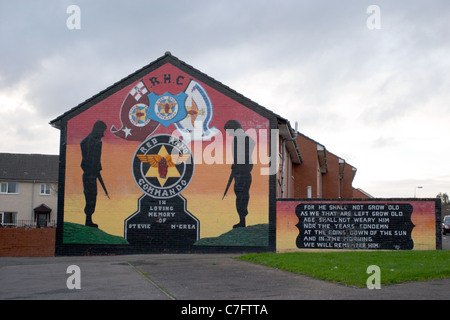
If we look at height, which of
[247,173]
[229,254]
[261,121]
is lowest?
[229,254]

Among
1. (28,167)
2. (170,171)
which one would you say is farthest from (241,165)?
(28,167)

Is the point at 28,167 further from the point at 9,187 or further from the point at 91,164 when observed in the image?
the point at 91,164

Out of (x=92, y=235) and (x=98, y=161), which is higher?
(x=98, y=161)

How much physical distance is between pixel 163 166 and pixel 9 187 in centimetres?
3527

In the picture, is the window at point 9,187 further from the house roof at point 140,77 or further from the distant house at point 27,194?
the house roof at point 140,77

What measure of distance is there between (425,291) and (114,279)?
7387mm

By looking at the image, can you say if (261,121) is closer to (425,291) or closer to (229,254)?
(229,254)

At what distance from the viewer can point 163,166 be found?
73.2 feet

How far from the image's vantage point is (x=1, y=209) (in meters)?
50.9

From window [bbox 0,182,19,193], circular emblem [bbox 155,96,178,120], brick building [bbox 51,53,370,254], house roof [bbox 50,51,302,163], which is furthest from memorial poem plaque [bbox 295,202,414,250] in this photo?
window [bbox 0,182,19,193]

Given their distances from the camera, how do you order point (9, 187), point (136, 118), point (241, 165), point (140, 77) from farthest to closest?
point (9, 187) < point (140, 77) < point (136, 118) < point (241, 165)

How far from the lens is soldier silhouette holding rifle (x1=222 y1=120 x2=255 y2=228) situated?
2173 centimetres
